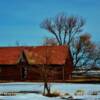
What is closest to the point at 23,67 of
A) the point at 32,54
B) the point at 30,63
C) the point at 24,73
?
the point at 24,73

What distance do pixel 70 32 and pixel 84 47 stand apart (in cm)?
470

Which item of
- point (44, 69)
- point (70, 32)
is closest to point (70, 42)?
point (70, 32)

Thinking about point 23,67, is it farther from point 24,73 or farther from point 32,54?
point 32,54

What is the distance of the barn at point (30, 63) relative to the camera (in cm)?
8550

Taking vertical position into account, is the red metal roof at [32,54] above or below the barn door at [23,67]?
above

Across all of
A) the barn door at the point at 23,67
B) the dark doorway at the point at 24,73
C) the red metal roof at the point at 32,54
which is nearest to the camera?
the red metal roof at the point at 32,54

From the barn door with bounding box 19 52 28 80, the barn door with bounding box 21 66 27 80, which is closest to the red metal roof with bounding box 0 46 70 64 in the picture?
the barn door with bounding box 19 52 28 80

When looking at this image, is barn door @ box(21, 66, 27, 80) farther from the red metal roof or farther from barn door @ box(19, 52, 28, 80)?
the red metal roof

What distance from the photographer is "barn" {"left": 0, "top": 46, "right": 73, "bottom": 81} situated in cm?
8550

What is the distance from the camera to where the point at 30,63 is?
86.2 metres

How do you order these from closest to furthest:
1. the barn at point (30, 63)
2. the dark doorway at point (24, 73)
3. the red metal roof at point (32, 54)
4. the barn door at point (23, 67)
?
the barn at point (30, 63), the red metal roof at point (32, 54), the dark doorway at point (24, 73), the barn door at point (23, 67)

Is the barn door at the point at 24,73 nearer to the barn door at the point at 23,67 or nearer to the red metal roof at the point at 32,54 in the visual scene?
the barn door at the point at 23,67

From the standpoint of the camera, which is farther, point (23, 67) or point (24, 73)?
point (24, 73)

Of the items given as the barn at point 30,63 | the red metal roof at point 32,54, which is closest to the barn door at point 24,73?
the barn at point 30,63
